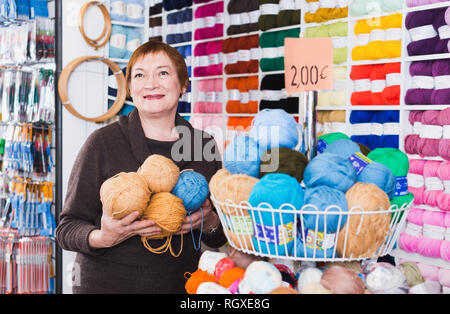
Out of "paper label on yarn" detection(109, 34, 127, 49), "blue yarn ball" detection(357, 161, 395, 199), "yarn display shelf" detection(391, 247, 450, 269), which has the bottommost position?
"yarn display shelf" detection(391, 247, 450, 269)

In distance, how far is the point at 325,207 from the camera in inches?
35.1

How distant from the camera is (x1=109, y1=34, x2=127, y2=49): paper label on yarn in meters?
3.20

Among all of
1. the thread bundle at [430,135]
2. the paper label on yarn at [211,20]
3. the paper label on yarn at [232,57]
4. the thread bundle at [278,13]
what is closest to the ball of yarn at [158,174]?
the thread bundle at [430,135]

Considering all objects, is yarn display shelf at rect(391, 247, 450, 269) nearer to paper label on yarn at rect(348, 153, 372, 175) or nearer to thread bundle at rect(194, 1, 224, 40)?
paper label on yarn at rect(348, 153, 372, 175)

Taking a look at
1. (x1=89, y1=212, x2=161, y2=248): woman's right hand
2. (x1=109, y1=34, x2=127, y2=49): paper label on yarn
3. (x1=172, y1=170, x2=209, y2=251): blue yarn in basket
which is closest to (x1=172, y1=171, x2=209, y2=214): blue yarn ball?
(x1=172, y1=170, x2=209, y2=251): blue yarn in basket

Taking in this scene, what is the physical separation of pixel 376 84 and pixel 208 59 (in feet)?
6.24

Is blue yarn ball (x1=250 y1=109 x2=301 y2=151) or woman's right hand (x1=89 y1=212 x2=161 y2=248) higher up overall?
blue yarn ball (x1=250 y1=109 x2=301 y2=151)

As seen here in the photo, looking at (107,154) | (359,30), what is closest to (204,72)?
(359,30)

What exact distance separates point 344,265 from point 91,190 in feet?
2.88

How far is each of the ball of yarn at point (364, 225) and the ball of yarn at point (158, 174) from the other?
0.48 meters

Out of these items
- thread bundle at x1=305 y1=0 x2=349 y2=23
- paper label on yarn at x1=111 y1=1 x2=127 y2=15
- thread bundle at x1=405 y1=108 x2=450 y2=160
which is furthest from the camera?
thread bundle at x1=305 y1=0 x2=349 y2=23

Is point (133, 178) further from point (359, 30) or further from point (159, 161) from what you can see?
point (359, 30)

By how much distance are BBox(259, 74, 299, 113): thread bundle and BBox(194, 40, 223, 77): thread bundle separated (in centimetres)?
68

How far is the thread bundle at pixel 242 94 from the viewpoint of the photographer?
4523mm
